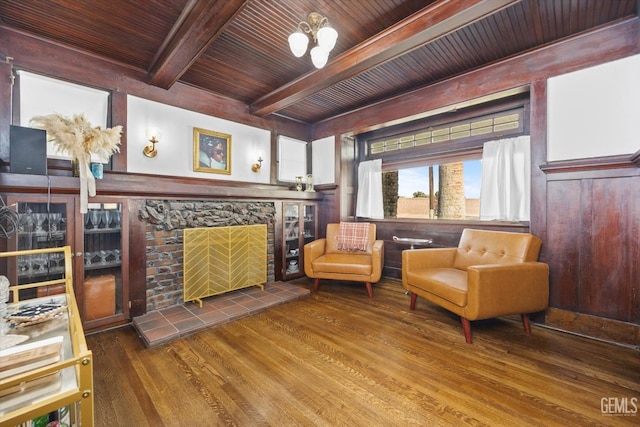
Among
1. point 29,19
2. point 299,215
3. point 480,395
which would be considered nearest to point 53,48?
point 29,19

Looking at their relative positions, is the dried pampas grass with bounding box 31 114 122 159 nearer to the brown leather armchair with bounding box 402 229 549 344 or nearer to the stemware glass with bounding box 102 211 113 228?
the stemware glass with bounding box 102 211 113 228

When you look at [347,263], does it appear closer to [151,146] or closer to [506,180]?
[506,180]

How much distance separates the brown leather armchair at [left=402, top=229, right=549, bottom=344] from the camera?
2.20 m

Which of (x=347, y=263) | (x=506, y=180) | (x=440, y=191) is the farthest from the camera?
(x=440, y=191)

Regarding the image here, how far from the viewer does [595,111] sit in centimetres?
233

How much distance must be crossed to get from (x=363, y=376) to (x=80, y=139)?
9.41 feet

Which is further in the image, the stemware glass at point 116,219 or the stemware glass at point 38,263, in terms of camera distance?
the stemware glass at point 116,219

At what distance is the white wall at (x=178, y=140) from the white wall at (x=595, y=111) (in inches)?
137

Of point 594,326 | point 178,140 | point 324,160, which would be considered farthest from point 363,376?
point 324,160

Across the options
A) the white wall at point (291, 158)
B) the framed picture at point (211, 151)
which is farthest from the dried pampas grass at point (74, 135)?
the white wall at point (291, 158)

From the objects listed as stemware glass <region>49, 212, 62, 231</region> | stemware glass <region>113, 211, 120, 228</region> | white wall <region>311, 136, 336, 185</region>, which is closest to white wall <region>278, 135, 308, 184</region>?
white wall <region>311, 136, 336, 185</region>

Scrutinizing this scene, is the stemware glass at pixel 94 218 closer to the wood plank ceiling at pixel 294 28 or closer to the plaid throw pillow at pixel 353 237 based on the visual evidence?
the wood plank ceiling at pixel 294 28

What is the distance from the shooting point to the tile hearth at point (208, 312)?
2.36 m

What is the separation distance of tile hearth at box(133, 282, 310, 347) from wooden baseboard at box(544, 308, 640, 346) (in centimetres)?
253
